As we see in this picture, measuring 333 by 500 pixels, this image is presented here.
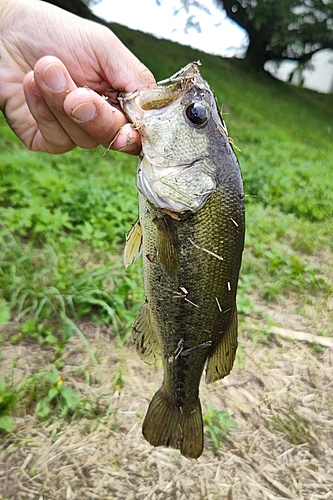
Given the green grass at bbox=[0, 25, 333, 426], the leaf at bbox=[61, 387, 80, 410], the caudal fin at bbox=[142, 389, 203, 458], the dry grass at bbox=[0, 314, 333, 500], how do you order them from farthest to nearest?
the green grass at bbox=[0, 25, 333, 426]
the leaf at bbox=[61, 387, 80, 410]
the dry grass at bbox=[0, 314, 333, 500]
the caudal fin at bbox=[142, 389, 203, 458]

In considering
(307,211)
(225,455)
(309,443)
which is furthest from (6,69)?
(307,211)

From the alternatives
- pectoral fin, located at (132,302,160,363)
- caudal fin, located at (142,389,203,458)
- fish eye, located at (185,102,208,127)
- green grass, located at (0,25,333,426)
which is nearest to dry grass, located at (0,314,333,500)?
green grass, located at (0,25,333,426)

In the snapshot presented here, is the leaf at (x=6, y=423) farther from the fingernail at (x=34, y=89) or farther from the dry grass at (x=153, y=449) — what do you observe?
the fingernail at (x=34, y=89)

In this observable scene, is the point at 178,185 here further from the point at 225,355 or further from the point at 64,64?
the point at 64,64

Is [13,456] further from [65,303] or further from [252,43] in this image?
[252,43]

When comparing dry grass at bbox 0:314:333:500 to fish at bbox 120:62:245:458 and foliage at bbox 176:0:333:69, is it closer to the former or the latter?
fish at bbox 120:62:245:458

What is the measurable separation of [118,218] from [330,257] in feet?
7.74

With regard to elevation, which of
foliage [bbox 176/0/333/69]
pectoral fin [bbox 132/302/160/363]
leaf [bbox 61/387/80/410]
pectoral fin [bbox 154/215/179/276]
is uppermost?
foliage [bbox 176/0/333/69]

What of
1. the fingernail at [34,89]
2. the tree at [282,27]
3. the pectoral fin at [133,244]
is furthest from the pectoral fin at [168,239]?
the tree at [282,27]

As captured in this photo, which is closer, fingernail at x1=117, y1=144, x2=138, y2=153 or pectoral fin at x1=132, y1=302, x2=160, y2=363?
fingernail at x1=117, y1=144, x2=138, y2=153

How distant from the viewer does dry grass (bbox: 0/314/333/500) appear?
209cm

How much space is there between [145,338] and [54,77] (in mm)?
1093

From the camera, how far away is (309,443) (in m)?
2.45

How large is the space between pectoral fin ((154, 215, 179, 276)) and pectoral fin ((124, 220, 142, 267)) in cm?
16
